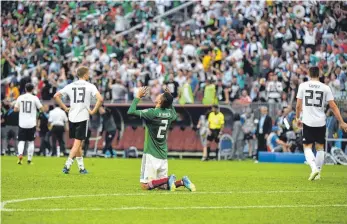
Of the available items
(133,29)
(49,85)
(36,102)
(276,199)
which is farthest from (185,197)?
(133,29)

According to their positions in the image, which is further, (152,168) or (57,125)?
(57,125)

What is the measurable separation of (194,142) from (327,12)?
708 cm

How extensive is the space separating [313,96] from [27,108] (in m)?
10.1

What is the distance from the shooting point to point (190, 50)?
3588 centimetres

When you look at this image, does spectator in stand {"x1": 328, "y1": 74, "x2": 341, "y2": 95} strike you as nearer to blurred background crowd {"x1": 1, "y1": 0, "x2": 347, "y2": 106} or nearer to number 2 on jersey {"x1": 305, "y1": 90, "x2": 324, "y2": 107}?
blurred background crowd {"x1": 1, "y1": 0, "x2": 347, "y2": 106}

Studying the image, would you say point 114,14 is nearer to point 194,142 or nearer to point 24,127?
point 194,142

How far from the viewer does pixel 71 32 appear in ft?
138

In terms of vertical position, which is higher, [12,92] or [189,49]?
[189,49]

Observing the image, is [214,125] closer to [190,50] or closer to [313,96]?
[190,50]

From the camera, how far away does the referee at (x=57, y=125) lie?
35094 mm

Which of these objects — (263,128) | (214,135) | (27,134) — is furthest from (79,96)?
(263,128)

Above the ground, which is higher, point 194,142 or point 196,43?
point 196,43

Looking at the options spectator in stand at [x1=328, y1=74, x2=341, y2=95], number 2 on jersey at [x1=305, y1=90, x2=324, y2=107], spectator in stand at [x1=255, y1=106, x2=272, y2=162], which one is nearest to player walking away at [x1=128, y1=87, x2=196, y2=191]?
number 2 on jersey at [x1=305, y1=90, x2=324, y2=107]

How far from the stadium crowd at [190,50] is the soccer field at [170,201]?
14.4 m
